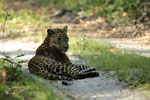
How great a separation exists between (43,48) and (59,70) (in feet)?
2.87

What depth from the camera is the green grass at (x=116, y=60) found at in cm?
767

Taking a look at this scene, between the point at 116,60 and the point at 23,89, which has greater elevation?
the point at 116,60

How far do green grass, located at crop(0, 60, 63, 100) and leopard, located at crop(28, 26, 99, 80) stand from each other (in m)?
0.72

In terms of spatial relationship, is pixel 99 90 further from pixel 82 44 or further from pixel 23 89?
pixel 82 44

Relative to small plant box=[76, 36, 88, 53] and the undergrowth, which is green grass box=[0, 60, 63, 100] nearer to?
the undergrowth

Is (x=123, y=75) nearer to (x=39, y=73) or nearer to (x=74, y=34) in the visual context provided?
(x=39, y=73)

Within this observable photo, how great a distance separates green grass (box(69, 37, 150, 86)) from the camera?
7.67 metres

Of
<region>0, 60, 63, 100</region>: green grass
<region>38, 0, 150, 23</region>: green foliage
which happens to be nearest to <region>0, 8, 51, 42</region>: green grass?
<region>38, 0, 150, 23</region>: green foliage

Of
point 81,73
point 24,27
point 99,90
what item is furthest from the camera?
point 24,27

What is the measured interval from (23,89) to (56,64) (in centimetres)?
173

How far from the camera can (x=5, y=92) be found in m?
6.35

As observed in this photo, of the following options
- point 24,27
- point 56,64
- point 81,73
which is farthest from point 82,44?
point 24,27

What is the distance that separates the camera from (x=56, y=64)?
327 inches

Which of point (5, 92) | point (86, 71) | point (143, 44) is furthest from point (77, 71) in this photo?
point (143, 44)
